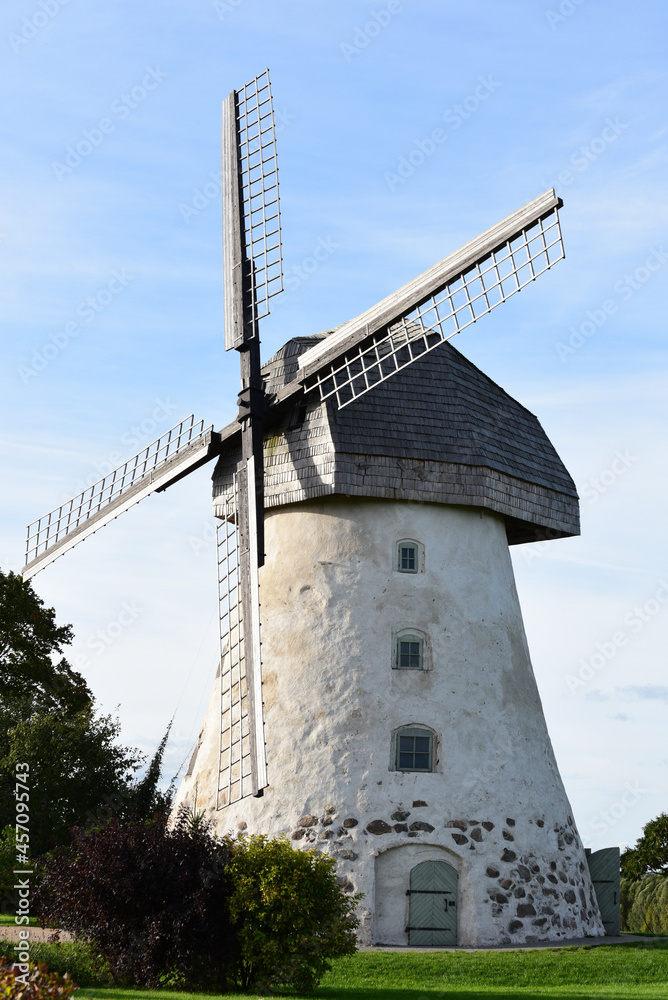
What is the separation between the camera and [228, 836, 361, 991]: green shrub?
13.5 m

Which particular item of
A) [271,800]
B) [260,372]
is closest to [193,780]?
[271,800]

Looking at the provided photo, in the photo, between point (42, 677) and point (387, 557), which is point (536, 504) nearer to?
point (387, 557)

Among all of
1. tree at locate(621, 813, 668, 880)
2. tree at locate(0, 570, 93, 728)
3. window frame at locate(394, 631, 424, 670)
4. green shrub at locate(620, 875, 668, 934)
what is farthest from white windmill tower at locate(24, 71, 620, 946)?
tree at locate(621, 813, 668, 880)

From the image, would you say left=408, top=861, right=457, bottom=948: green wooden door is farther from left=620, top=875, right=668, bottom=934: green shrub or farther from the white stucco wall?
left=620, top=875, right=668, bottom=934: green shrub

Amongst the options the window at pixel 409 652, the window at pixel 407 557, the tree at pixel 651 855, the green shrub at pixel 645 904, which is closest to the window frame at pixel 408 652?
the window at pixel 409 652

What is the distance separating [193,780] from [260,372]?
23.5 feet

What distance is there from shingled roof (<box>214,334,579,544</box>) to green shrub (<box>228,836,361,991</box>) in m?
6.44

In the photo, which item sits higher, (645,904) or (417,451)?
(417,451)

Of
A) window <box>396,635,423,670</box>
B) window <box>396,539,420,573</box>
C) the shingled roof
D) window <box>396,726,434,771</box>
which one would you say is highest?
the shingled roof

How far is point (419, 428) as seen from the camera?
61.9ft

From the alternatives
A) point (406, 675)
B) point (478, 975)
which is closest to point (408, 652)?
point (406, 675)

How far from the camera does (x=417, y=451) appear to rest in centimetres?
1855

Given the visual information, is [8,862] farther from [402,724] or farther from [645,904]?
[645,904]

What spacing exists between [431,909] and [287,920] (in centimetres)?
406
